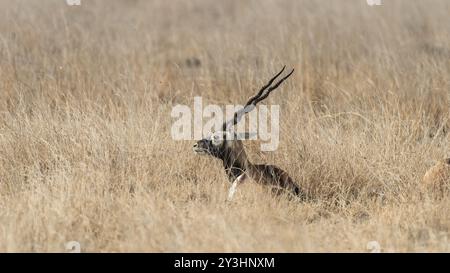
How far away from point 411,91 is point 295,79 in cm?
123

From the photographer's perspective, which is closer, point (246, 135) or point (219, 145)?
point (246, 135)

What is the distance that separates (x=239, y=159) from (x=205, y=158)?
0.38 metres

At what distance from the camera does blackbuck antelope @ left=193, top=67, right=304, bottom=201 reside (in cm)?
523

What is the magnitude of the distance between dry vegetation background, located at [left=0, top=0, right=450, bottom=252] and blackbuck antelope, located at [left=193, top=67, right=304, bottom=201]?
14 cm

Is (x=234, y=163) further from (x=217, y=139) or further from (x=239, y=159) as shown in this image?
(x=217, y=139)

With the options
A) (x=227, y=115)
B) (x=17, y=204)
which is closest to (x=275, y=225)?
(x=17, y=204)

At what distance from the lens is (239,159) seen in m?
5.49

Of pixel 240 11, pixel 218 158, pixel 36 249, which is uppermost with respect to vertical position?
pixel 240 11

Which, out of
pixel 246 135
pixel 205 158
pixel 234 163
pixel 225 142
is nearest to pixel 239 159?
pixel 234 163

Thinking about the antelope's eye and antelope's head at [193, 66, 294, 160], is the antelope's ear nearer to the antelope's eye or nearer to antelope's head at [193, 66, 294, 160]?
antelope's head at [193, 66, 294, 160]

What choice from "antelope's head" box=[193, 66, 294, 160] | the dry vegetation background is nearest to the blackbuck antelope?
"antelope's head" box=[193, 66, 294, 160]

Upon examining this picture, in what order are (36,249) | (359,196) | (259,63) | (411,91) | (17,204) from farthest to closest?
(259,63) < (411,91) < (359,196) < (17,204) < (36,249)

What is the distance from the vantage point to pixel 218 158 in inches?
221

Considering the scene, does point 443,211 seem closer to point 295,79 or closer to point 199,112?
point 199,112
